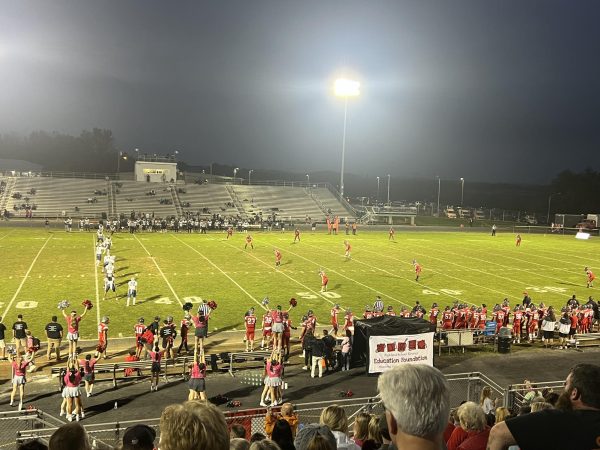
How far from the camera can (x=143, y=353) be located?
15.7m

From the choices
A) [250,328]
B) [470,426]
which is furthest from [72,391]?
[470,426]

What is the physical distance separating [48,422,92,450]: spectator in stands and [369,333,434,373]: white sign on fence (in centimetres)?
1144

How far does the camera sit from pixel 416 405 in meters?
2.28

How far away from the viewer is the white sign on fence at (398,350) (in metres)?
14.0

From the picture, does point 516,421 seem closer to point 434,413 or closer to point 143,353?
point 434,413

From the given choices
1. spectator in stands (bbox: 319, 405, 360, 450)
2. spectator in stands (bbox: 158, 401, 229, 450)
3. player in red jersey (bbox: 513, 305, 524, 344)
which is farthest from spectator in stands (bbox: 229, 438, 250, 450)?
player in red jersey (bbox: 513, 305, 524, 344)

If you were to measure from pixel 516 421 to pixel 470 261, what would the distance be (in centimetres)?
3573

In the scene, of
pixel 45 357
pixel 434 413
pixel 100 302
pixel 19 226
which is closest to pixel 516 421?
pixel 434 413

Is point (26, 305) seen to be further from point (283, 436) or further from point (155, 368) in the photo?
point (283, 436)

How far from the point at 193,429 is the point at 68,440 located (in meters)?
0.97

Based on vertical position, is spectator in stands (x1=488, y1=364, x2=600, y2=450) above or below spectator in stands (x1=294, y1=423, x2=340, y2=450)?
above

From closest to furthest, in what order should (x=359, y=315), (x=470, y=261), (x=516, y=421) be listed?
1. (x=516, y=421)
2. (x=359, y=315)
3. (x=470, y=261)

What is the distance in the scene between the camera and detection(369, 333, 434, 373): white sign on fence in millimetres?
13977

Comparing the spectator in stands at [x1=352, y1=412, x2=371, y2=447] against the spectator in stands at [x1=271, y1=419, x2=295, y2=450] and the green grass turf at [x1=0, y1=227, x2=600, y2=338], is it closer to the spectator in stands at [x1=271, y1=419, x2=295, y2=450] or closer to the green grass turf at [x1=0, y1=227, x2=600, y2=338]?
the spectator in stands at [x1=271, y1=419, x2=295, y2=450]
